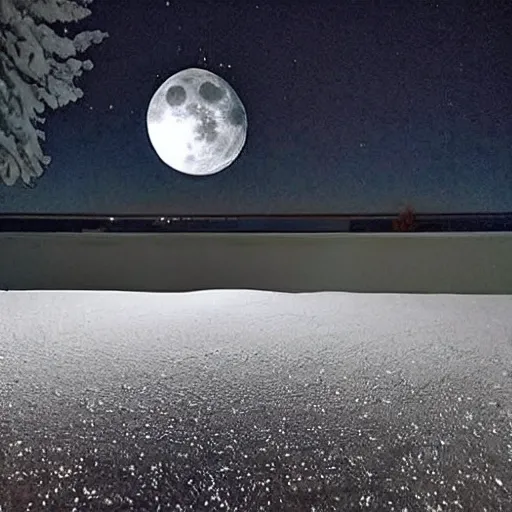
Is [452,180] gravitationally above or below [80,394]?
above

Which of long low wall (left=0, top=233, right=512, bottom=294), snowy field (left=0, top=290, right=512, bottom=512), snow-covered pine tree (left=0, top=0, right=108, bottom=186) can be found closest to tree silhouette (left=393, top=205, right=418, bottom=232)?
long low wall (left=0, top=233, right=512, bottom=294)

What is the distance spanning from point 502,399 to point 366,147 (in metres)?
2.77

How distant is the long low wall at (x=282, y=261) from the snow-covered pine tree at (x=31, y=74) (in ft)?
4.60

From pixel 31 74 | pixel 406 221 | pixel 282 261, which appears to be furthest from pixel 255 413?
pixel 31 74

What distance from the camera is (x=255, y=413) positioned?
1.36m

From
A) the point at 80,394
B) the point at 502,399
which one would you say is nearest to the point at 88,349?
the point at 80,394

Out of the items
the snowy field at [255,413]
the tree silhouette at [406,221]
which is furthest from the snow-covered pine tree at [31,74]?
the tree silhouette at [406,221]

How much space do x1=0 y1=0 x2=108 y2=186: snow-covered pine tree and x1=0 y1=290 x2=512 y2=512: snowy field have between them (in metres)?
2.37

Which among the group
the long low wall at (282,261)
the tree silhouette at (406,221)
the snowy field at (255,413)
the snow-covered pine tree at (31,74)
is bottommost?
the snowy field at (255,413)

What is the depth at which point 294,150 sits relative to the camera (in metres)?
3.90

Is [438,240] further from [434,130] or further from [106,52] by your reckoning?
[106,52]

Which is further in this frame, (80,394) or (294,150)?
(294,150)

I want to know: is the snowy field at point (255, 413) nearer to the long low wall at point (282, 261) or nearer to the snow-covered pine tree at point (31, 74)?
the long low wall at point (282, 261)

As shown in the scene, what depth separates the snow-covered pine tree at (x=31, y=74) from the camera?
13.5 ft
